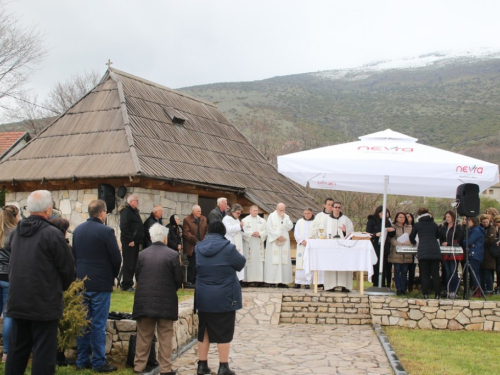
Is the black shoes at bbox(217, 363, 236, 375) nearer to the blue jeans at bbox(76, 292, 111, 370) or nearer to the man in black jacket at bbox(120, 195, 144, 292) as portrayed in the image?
the blue jeans at bbox(76, 292, 111, 370)

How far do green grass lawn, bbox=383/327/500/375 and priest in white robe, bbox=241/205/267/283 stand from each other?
3734 millimetres

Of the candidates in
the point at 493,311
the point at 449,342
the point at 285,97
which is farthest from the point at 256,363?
the point at 285,97

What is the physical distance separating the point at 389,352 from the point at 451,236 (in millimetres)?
4206

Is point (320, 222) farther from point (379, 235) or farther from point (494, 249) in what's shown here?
point (494, 249)

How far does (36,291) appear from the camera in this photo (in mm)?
5391

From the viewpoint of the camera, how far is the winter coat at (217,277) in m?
6.89

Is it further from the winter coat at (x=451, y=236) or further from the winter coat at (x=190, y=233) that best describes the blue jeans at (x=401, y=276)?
the winter coat at (x=190, y=233)

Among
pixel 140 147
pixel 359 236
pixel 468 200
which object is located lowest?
pixel 359 236

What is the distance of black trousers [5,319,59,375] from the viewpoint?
5391mm

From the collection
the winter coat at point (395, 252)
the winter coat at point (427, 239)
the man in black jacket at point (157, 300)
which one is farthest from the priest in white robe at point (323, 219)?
the man in black jacket at point (157, 300)

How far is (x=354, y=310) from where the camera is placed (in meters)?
10.9

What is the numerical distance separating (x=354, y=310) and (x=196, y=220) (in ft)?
13.1

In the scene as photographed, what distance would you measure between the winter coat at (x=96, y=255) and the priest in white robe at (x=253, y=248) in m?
6.65

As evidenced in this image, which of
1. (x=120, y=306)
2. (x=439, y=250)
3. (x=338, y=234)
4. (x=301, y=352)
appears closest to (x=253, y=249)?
(x=338, y=234)
